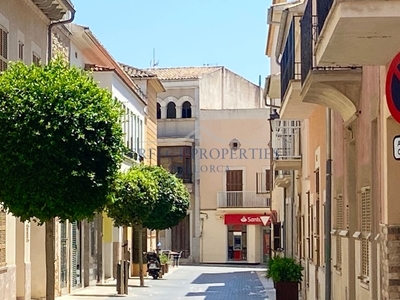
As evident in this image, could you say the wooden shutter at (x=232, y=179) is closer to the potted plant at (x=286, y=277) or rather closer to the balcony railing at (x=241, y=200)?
the balcony railing at (x=241, y=200)

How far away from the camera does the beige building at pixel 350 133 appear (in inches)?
342

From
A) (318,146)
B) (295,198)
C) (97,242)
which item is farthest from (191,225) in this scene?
(318,146)

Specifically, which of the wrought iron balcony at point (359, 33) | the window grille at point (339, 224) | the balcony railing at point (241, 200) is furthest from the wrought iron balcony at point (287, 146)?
the balcony railing at point (241, 200)

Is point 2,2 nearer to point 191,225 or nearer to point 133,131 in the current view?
point 133,131

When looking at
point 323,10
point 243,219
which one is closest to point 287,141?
point 323,10

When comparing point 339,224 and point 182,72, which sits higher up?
point 182,72

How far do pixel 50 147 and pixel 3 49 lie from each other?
5.03m

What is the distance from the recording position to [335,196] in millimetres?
16547

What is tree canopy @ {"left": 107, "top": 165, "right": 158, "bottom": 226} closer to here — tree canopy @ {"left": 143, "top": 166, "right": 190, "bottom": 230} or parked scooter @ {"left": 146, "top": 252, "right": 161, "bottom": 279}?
tree canopy @ {"left": 143, "top": 166, "right": 190, "bottom": 230}

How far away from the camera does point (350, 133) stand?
14422 mm

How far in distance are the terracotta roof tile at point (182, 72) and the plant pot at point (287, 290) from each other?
123 ft

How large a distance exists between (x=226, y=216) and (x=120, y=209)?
28051 mm

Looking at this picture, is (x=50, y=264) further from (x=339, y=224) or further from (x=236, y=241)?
(x=236, y=241)

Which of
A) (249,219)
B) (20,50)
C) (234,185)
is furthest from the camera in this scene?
(234,185)
